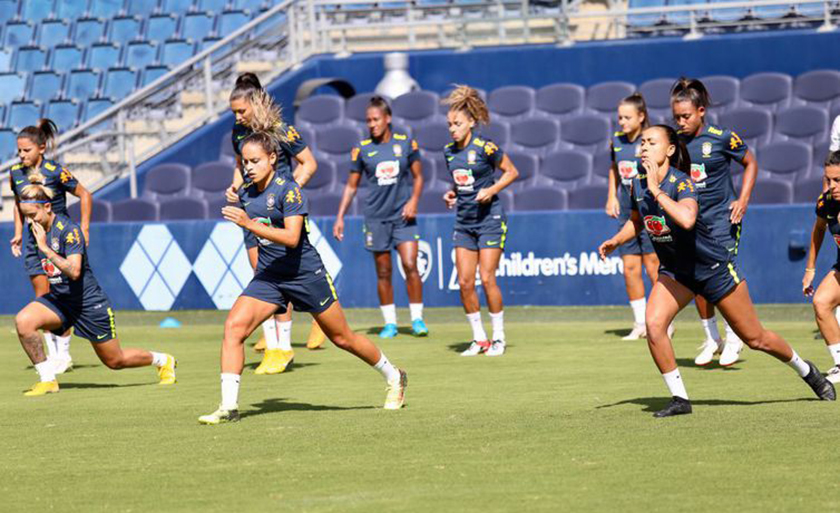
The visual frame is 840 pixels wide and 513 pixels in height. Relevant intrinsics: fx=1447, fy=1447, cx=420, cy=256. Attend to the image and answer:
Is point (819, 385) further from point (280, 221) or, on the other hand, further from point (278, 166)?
point (278, 166)

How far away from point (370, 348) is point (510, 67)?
13930mm

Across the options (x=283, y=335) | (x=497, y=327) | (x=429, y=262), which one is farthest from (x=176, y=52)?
(x=283, y=335)

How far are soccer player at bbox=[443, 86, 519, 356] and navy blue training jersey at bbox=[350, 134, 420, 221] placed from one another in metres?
1.51

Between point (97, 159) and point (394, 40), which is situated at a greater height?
point (394, 40)

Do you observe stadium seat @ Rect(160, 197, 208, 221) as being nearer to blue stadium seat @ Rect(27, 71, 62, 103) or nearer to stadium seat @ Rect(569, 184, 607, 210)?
stadium seat @ Rect(569, 184, 607, 210)

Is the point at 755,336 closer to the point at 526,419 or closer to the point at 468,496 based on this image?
the point at 526,419

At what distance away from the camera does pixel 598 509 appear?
20.5 ft

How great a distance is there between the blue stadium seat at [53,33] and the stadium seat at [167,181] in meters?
6.62

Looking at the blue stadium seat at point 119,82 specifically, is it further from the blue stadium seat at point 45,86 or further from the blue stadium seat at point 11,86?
the blue stadium seat at point 11,86

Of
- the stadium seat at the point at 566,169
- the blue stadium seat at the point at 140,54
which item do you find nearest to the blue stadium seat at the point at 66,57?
the blue stadium seat at the point at 140,54

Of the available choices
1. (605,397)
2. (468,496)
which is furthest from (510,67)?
(468,496)

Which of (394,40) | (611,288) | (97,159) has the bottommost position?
(611,288)

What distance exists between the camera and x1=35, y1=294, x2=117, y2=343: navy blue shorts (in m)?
11.4

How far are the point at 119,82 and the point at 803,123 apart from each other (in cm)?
1246
